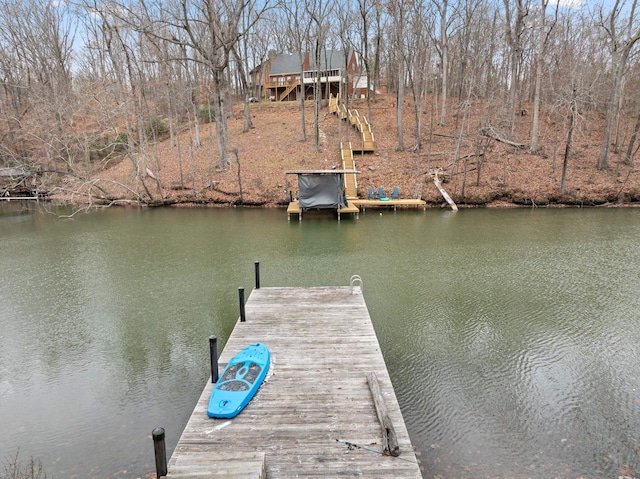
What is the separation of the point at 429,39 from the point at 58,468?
3016cm

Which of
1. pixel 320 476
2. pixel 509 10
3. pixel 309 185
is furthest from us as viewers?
pixel 509 10

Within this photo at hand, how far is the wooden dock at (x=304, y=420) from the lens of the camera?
329cm

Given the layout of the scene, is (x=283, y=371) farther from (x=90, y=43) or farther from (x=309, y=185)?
(x=90, y=43)

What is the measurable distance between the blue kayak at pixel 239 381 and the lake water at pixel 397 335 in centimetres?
94

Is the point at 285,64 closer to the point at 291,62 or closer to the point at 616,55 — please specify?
the point at 291,62

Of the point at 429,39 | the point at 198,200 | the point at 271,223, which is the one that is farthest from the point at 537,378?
the point at 429,39

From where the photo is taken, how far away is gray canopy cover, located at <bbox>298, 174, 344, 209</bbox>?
18172 mm

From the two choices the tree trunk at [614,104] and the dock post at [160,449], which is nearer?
the dock post at [160,449]

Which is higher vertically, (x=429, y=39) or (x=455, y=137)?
(x=429, y=39)

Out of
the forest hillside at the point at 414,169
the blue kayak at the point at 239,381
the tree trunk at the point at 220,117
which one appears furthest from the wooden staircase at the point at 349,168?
the blue kayak at the point at 239,381

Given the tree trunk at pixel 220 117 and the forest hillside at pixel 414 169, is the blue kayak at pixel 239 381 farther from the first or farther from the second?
the tree trunk at pixel 220 117

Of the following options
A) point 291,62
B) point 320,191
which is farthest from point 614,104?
point 291,62

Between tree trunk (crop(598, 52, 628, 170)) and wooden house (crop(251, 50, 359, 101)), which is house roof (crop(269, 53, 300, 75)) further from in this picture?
tree trunk (crop(598, 52, 628, 170))

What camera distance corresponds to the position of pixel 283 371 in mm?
4840
